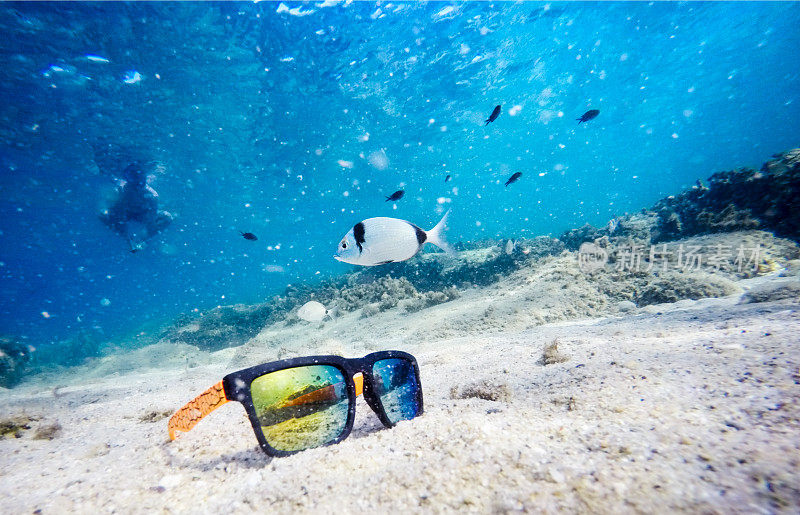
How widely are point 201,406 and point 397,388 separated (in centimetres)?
107

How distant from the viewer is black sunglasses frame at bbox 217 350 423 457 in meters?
1.45

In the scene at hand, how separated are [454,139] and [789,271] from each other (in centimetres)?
2902

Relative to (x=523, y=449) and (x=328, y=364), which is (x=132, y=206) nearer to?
(x=328, y=364)

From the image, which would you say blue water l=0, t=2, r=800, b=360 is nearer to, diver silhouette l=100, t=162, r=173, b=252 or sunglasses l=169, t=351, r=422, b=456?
diver silhouette l=100, t=162, r=173, b=252

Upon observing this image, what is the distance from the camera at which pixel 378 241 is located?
9.46 ft

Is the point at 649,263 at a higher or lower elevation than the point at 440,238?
lower

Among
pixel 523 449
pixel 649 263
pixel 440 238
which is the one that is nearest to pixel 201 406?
pixel 523 449

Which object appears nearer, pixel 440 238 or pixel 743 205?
pixel 440 238

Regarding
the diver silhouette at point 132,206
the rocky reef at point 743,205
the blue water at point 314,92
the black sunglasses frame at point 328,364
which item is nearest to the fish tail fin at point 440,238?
the blue water at point 314,92

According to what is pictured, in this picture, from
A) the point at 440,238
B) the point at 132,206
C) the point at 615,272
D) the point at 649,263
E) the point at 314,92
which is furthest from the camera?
the point at 132,206

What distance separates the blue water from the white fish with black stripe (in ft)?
1.87

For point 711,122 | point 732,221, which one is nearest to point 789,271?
point 732,221

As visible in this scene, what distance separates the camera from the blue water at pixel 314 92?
41.6ft

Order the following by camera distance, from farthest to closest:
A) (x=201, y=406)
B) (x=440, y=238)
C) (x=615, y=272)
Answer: (x=615, y=272) < (x=440, y=238) < (x=201, y=406)
